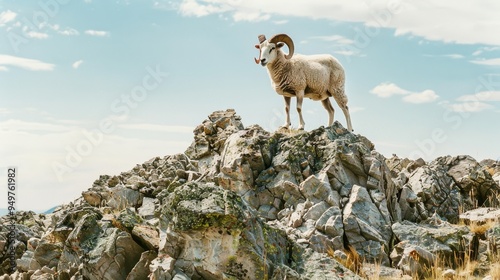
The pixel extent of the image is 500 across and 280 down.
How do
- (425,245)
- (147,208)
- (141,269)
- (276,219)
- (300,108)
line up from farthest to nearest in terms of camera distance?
→ 1. (300,108)
2. (147,208)
3. (276,219)
4. (425,245)
5. (141,269)

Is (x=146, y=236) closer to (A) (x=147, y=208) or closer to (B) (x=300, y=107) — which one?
(A) (x=147, y=208)

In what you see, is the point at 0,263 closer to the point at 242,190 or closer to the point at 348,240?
the point at 242,190

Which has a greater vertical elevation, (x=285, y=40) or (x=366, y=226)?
(x=285, y=40)

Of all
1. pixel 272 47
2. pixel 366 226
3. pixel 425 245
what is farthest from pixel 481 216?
pixel 272 47

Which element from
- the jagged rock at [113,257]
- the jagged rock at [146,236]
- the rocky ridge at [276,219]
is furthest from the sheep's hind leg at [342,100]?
the jagged rock at [113,257]

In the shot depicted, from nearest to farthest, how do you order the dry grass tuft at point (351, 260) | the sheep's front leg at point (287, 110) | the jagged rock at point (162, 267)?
the jagged rock at point (162, 267)
the dry grass tuft at point (351, 260)
the sheep's front leg at point (287, 110)

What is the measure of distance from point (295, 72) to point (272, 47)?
1.50 metres

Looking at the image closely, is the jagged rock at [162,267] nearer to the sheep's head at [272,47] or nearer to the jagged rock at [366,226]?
the jagged rock at [366,226]

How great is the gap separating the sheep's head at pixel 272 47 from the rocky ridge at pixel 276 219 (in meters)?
4.23

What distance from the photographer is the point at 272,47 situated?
22172 mm

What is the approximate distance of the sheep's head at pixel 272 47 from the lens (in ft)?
71.9

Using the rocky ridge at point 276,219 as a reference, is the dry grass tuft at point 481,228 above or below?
below

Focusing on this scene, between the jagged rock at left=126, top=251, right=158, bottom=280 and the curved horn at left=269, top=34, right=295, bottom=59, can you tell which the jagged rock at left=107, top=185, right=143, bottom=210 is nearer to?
the curved horn at left=269, top=34, right=295, bottom=59

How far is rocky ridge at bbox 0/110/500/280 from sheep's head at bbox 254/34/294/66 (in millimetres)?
4231
